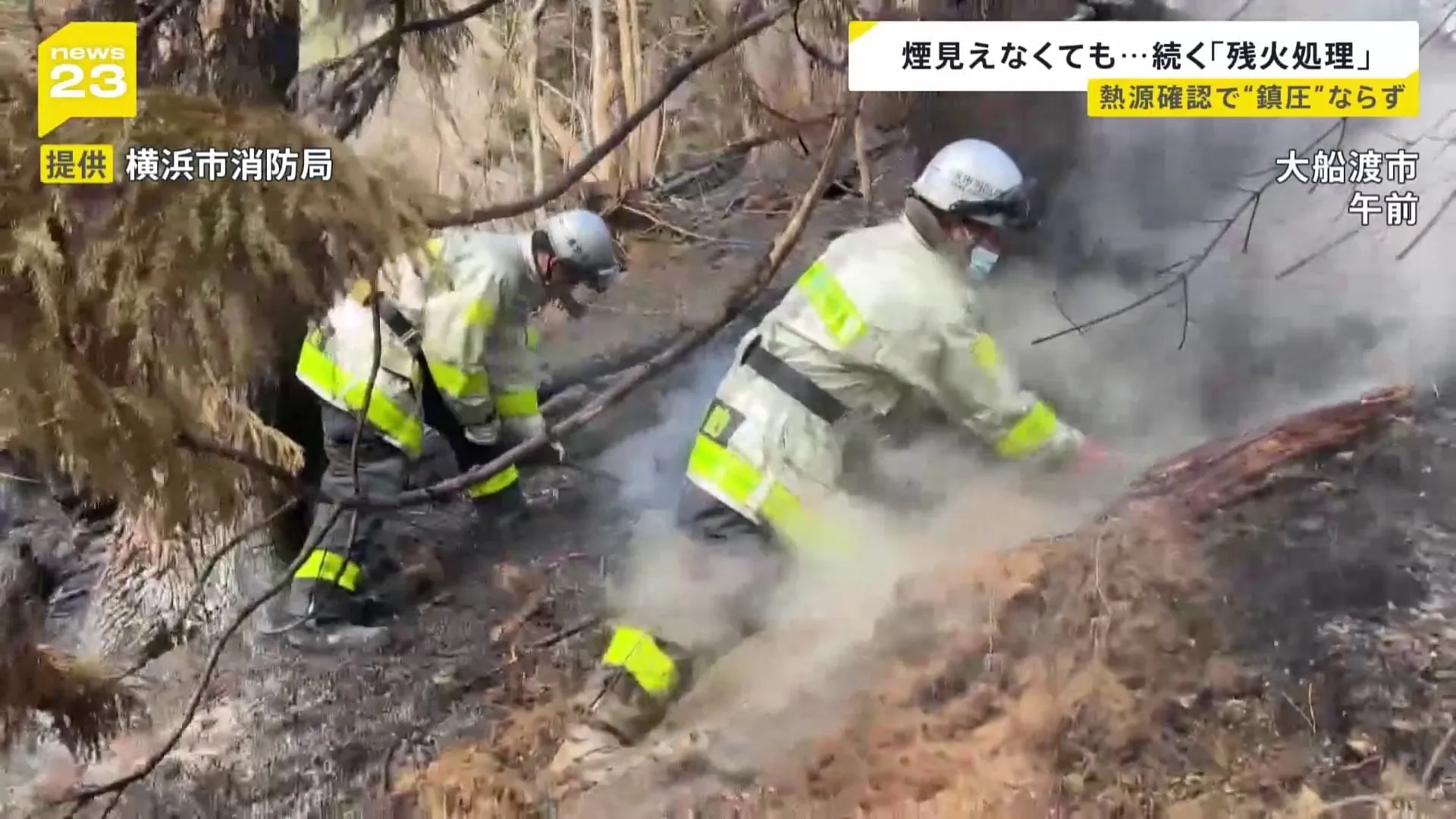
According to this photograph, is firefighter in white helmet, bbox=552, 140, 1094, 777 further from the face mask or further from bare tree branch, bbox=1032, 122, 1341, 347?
bare tree branch, bbox=1032, 122, 1341, 347

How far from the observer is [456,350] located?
1832mm

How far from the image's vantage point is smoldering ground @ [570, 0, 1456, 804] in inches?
67.9

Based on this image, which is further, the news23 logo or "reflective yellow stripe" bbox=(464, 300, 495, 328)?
"reflective yellow stripe" bbox=(464, 300, 495, 328)

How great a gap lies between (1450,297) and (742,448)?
43.9 inches

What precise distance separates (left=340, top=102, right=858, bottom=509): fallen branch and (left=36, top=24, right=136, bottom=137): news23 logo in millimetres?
668

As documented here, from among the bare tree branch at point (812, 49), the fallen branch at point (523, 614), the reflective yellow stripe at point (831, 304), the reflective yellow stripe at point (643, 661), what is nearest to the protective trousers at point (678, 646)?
the reflective yellow stripe at point (643, 661)
